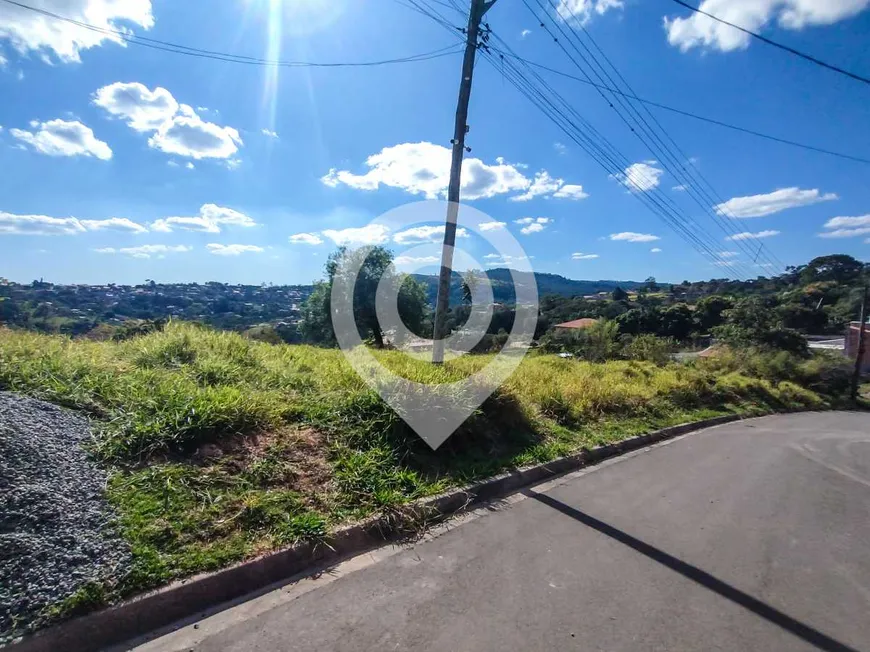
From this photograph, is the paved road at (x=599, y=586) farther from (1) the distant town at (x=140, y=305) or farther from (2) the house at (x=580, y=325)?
(2) the house at (x=580, y=325)

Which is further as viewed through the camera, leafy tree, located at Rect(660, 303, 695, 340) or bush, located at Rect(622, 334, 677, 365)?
leafy tree, located at Rect(660, 303, 695, 340)

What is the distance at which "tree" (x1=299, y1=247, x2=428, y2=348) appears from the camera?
16719mm

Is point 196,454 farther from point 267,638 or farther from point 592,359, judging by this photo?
point 592,359

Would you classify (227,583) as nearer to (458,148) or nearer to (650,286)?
(458,148)

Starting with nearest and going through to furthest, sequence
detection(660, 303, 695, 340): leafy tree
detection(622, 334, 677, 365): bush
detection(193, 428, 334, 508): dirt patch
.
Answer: detection(193, 428, 334, 508): dirt patch < detection(622, 334, 677, 365): bush < detection(660, 303, 695, 340): leafy tree

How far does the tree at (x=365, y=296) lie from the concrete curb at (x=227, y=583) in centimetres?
1290

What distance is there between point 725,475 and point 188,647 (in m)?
5.80

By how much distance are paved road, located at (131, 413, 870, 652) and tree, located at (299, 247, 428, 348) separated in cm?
1306

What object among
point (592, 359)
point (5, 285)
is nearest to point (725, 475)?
point (592, 359)

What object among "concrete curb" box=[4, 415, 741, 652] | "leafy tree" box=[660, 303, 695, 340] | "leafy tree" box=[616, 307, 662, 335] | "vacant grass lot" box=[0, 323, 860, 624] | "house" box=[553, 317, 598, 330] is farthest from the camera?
"leafy tree" box=[660, 303, 695, 340]

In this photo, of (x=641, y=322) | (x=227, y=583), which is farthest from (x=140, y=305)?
(x=641, y=322)

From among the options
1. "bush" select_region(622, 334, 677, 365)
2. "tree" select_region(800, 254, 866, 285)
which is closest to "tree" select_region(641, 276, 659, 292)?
"tree" select_region(800, 254, 866, 285)

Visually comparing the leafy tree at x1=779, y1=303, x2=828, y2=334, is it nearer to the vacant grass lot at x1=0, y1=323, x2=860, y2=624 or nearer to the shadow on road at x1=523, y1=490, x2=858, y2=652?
the vacant grass lot at x1=0, y1=323, x2=860, y2=624

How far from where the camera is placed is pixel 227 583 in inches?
93.2
